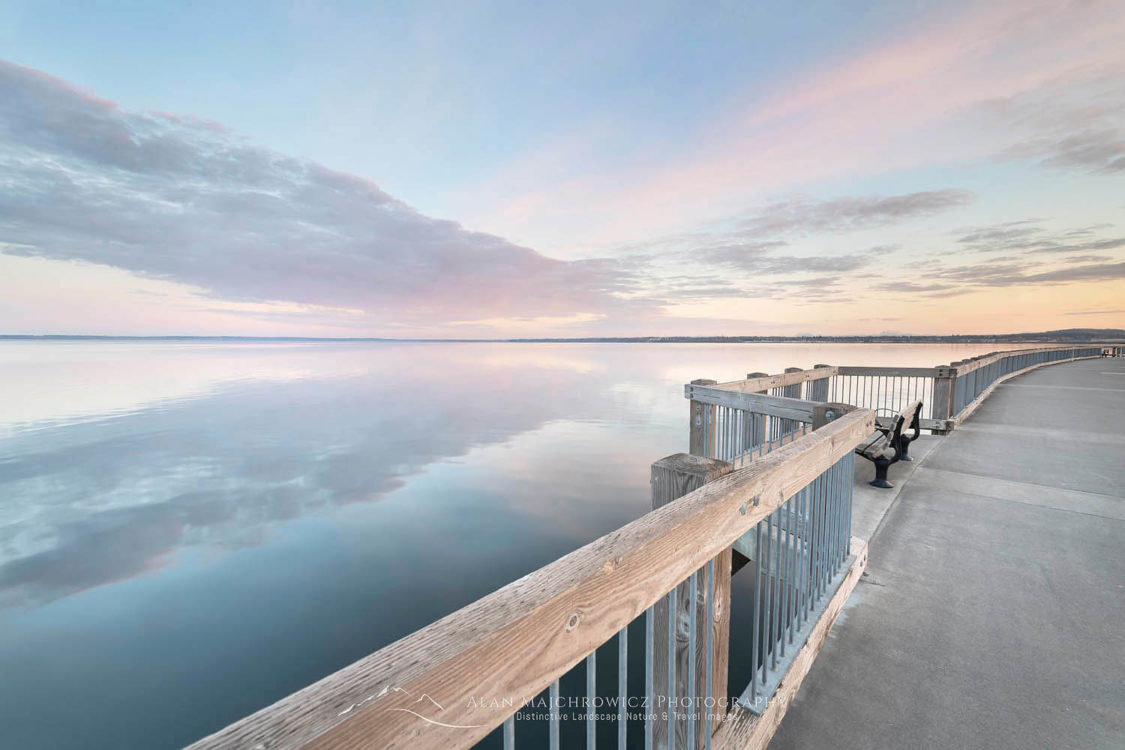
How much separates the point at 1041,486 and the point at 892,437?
5.04 feet

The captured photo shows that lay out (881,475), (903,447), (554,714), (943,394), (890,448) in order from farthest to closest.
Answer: (943,394) → (890,448) → (903,447) → (881,475) → (554,714)

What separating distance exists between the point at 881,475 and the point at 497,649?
6.25 meters

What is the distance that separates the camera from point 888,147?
1391 cm

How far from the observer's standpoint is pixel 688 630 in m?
1.67

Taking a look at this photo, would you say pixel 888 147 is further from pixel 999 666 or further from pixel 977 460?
pixel 999 666

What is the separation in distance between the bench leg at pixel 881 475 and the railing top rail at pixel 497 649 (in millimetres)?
5103

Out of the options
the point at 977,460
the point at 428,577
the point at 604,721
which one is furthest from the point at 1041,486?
the point at 428,577

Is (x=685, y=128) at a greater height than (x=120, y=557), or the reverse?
(x=685, y=128)

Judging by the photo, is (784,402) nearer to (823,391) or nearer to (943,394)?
(823,391)

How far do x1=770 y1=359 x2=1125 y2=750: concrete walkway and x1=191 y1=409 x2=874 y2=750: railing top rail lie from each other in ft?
5.49

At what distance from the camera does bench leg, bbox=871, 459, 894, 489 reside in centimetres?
554

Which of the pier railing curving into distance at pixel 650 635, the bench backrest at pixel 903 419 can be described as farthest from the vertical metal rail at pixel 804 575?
the bench backrest at pixel 903 419

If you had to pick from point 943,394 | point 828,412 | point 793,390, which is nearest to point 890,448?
point 793,390

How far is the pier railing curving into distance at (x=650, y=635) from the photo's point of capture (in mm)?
734
